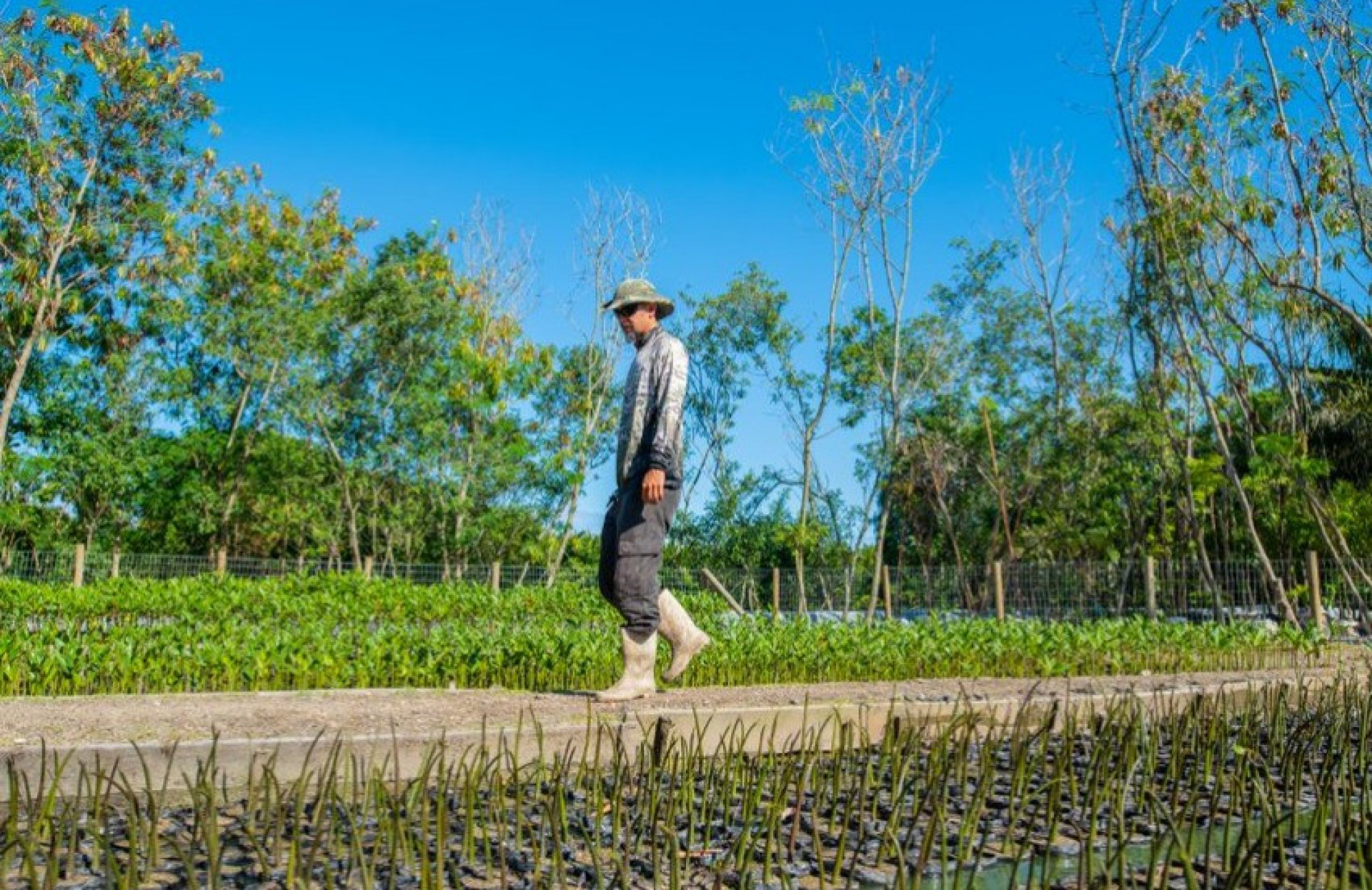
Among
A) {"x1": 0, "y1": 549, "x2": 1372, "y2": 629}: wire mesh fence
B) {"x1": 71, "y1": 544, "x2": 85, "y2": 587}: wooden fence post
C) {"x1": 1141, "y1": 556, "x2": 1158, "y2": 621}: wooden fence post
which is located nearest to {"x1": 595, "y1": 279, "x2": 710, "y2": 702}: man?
{"x1": 0, "y1": 549, "x2": 1372, "y2": 629}: wire mesh fence

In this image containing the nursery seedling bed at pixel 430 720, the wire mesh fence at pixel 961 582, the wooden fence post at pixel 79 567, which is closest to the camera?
the nursery seedling bed at pixel 430 720

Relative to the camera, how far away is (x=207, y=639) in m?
7.07

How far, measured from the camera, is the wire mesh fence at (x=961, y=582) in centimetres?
1586

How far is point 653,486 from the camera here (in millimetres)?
4887

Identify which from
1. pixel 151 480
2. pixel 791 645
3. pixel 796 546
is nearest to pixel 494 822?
pixel 791 645

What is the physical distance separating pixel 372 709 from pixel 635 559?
1.30 m

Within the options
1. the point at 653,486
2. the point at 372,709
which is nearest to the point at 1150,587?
the point at 653,486

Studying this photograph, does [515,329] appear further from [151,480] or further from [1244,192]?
[1244,192]

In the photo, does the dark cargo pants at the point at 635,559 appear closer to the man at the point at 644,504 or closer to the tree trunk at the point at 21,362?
the man at the point at 644,504

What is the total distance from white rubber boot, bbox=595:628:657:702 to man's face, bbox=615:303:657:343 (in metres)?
1.43

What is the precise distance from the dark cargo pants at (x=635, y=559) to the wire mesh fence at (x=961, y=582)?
9110mm

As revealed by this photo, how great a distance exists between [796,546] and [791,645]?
564 inches

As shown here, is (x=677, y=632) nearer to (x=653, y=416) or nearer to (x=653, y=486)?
(x=653, y=486)

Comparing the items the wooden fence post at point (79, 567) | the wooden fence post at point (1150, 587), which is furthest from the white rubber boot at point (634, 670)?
the wooden fence post at point (79, 567)
